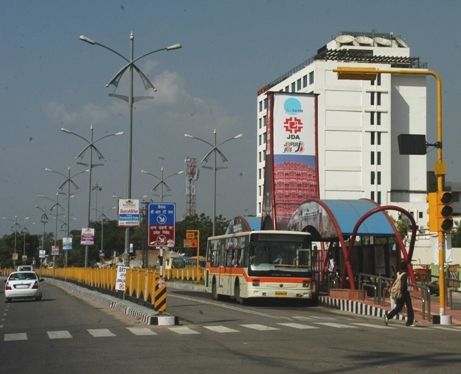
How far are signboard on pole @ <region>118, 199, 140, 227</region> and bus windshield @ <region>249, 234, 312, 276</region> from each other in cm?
456

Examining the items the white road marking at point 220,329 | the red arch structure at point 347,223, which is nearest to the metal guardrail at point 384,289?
the red arch structure at point 347,223

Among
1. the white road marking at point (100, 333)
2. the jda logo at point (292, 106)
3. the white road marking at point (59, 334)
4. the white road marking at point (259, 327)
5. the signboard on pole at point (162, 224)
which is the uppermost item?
the jda logo at point (292, 106)

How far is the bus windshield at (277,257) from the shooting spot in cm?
3291

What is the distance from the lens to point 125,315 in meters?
27.1

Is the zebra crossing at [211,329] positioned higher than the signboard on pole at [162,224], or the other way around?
the signboard on pole at [162,224]

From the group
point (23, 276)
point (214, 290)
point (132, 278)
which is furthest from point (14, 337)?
point (23, 276)

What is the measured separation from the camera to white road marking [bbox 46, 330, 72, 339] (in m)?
19.1

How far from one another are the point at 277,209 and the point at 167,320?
26.0 m

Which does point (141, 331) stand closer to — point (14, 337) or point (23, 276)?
point (14, 337)

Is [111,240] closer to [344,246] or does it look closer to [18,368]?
[344,246]

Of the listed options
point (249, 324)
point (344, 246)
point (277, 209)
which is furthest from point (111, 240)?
point (249, 324)

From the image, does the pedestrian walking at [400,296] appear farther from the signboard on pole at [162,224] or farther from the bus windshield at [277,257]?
the bus windshield at [277,257]

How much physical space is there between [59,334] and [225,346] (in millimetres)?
5252

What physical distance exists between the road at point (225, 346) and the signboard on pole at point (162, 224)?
270cm
